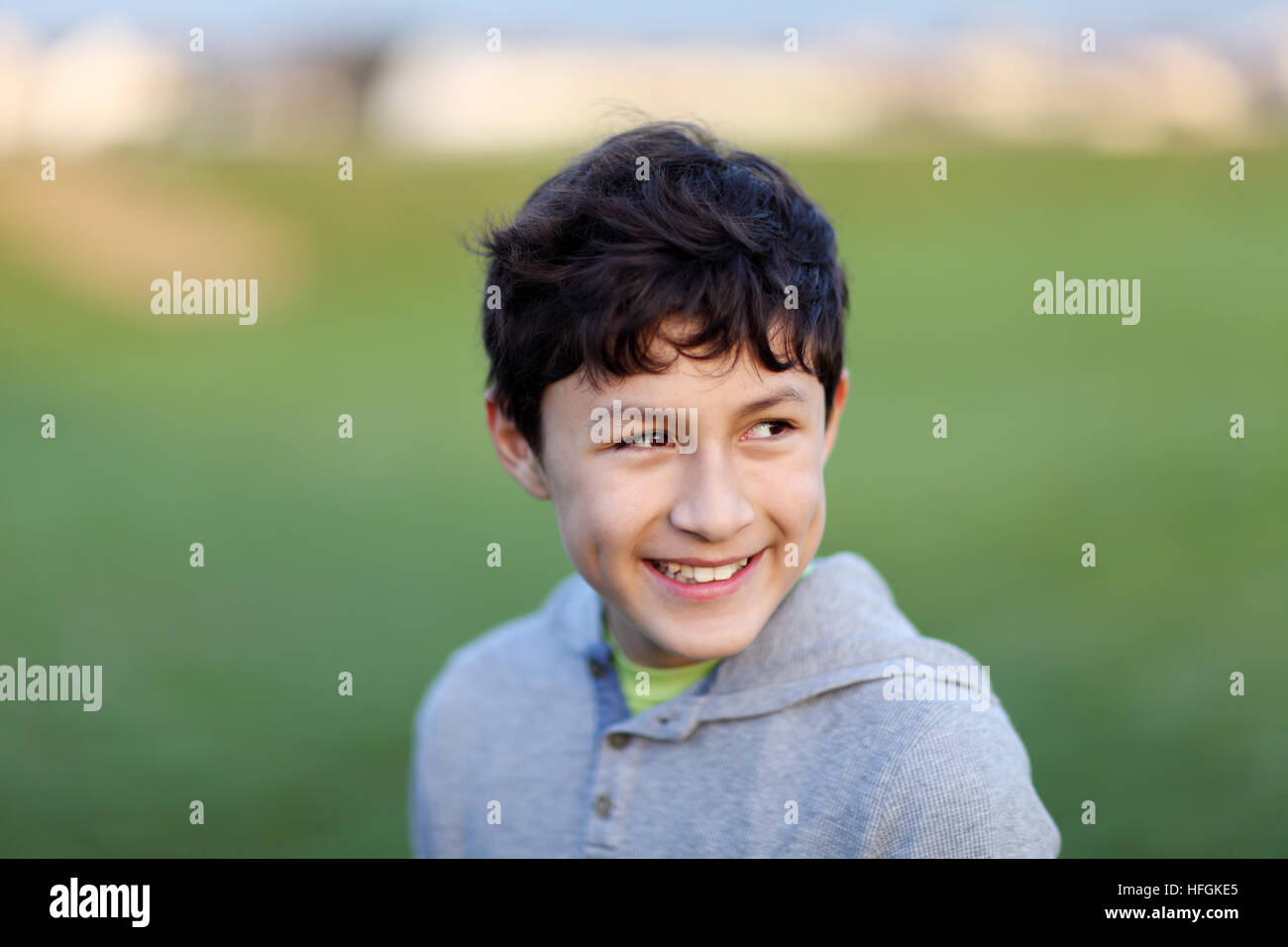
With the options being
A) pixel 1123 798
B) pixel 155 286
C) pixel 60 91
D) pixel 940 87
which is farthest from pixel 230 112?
pixel 1123 798

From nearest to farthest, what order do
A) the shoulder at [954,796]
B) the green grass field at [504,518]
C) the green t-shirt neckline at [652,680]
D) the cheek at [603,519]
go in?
the shoulder at [954,796] < the cheek at [603,519] < the green t-shirt neckline at [652,680] < the green grass field at [504,518]

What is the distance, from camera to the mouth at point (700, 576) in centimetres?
176

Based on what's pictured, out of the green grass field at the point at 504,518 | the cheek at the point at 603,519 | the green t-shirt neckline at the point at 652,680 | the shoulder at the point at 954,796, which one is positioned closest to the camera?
the shoulder at the point at 954,796

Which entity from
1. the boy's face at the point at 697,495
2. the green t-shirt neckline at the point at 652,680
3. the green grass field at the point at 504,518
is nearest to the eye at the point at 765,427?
the boy's face at the point at 697,495

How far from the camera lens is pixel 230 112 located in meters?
16.3

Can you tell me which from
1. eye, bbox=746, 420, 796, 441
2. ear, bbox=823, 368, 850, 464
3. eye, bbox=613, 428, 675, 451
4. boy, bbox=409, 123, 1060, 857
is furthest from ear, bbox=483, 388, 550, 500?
ear, bbox=823, 368, 850, 464

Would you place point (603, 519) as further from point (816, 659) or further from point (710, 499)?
point (816, 659)

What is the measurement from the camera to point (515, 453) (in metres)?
2.04

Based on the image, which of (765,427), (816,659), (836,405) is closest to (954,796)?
(816,659)

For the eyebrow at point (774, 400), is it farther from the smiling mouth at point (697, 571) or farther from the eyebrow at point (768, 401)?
the smiling mouth at point (697, 571)

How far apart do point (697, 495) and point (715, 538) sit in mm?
67

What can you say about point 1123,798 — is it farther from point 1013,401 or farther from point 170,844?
point 1013,401

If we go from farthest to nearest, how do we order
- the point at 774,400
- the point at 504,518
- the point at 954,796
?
the point at 504,518, the point at 774,400, the point at 954,796

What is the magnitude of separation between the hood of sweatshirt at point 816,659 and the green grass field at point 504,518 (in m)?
0.89
